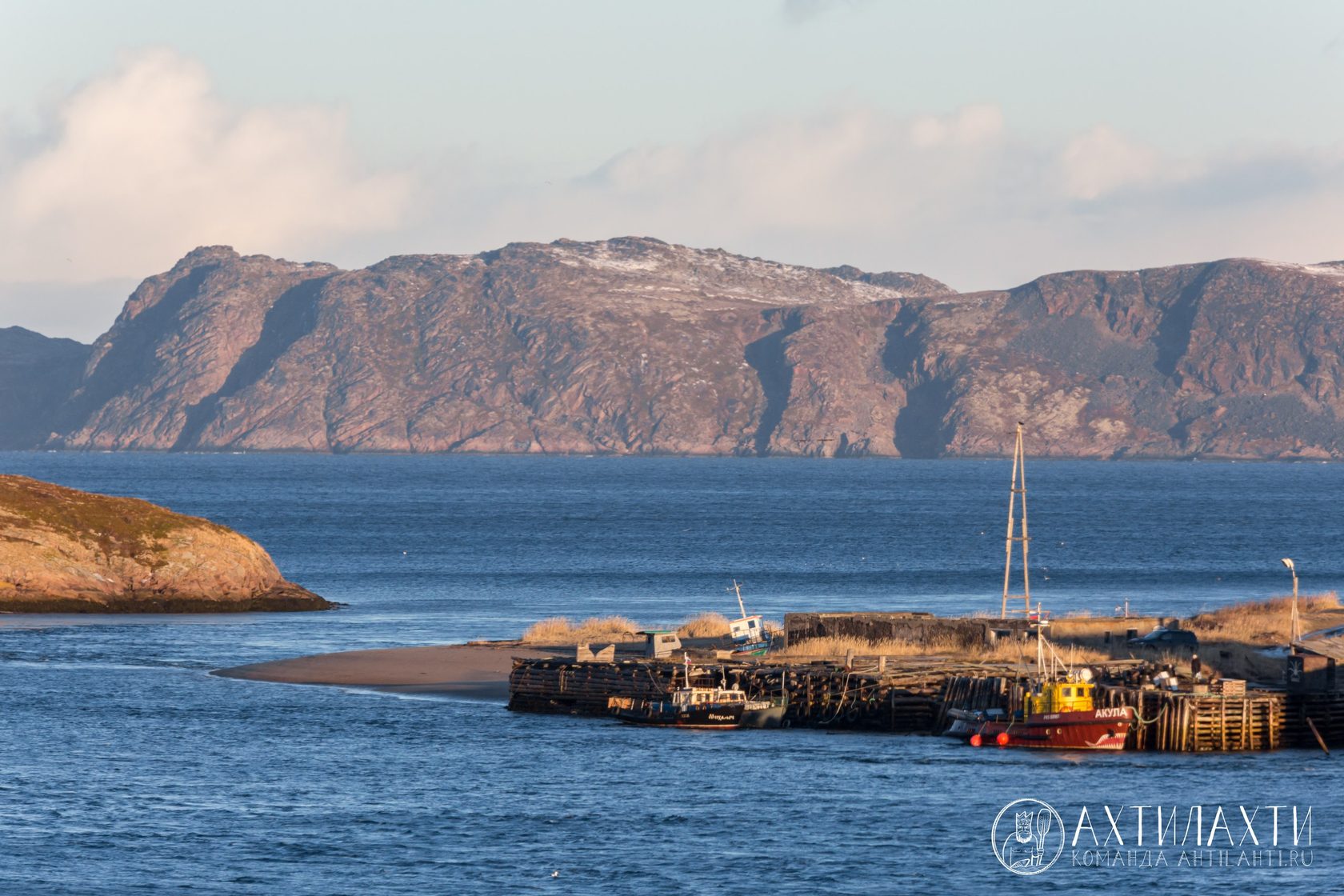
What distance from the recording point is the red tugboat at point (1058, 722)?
Answer: 185 feet

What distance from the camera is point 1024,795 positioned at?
49.5m

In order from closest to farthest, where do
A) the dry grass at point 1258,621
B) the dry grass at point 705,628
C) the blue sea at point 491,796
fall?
the blue sea at point 491,796
the dry grass at point 1258,621
the dry grass at point 705,628

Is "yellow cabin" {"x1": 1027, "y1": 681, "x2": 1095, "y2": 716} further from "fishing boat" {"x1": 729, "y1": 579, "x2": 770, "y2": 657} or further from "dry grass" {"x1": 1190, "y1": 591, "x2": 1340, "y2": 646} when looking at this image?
"dry grass" {"x1": 1190, "y1": 591, "x2": 1340, "y2": 646}

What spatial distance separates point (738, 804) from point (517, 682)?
63.5ft

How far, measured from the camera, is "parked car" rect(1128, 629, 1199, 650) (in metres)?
70.1

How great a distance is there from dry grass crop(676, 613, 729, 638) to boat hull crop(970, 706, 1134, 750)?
23.7 m

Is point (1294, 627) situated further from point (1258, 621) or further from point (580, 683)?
point (580, 683)

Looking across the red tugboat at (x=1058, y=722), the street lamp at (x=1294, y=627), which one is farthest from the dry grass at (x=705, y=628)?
the street lamp at (x=1294, y=627)

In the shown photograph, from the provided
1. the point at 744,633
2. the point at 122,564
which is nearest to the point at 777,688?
the point at 744,633

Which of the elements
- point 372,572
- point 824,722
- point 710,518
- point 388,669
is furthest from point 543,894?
point 710,518

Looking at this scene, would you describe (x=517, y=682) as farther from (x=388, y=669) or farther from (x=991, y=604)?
(x=991, y=604)

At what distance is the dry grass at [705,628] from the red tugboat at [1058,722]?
23.2m

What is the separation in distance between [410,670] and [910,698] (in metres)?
22.7

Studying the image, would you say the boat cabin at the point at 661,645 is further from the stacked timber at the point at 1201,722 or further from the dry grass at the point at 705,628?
the stacked timber at the point at 1201,722
